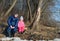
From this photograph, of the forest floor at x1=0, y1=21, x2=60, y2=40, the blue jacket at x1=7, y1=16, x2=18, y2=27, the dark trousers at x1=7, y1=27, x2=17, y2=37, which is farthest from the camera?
the dark trousers at x1=7, y1=27, x2=17, y2=37

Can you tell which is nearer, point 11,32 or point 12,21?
point 12,21

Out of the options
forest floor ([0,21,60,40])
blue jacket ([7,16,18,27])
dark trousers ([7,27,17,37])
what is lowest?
forest floor ([0,21,60,40])

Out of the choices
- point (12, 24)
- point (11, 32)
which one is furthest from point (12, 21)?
point (11, 32)

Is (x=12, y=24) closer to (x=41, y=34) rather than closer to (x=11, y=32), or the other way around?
(x=11, y=32)

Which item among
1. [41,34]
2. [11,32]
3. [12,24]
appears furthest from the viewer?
[41,34]

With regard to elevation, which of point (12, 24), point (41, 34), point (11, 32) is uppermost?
point (12, 24)

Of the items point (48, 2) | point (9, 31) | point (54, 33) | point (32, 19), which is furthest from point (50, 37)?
point (48, 2)

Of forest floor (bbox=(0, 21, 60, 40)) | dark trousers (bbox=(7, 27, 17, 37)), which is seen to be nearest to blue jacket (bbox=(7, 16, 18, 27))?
dark trousers (bbox=(7, 27, 17, 37))

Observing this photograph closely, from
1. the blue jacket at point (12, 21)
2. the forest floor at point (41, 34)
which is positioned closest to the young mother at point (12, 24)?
the blue jacket at point (12, 21)

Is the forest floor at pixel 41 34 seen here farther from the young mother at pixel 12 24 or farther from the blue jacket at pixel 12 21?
the blue jacket at pixel 12 21

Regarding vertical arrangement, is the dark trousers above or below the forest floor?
above

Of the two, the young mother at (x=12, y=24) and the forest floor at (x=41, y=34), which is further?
the forest floor at (x=41, y=34)

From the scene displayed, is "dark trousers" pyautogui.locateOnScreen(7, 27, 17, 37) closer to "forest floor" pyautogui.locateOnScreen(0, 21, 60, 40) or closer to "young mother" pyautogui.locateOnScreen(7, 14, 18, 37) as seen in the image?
"young mother" pyautogui.locateOnScreen(7, 14, 18, 37)

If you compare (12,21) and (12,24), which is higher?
(12,21)
